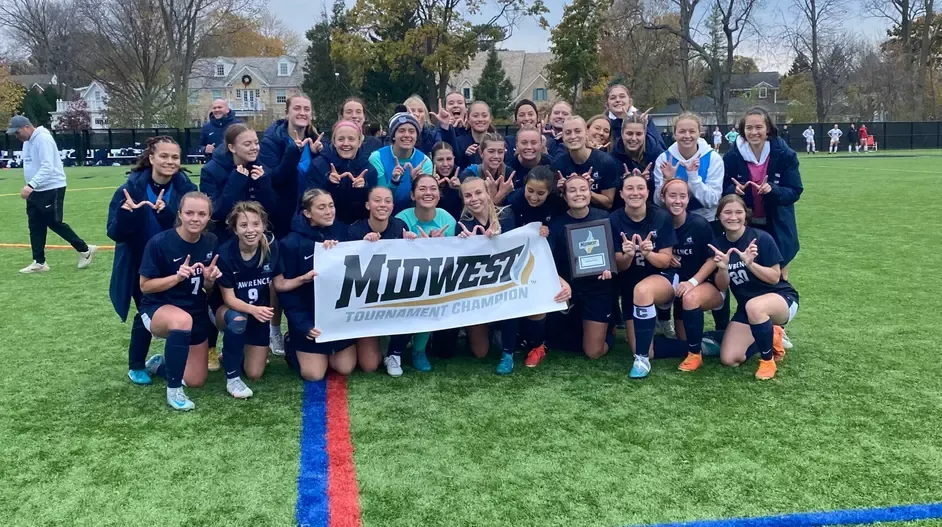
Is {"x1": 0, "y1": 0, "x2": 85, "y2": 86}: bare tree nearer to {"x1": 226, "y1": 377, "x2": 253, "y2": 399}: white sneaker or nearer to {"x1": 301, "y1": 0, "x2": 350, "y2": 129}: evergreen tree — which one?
{"x1": 301, "y1": 0, "x2": 350, "y2": 129}: evergreen tree

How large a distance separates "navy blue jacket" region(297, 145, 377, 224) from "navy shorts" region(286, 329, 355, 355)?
0.95 meters

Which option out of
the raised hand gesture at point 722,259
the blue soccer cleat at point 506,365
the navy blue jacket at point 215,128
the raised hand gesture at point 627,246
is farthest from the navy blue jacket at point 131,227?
the navy blue jacket at point 215,128

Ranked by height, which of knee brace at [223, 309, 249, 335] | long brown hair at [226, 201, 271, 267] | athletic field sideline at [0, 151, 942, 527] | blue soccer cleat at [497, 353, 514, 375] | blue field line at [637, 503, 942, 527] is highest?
long brown hair at [226, 201, 271, 267]

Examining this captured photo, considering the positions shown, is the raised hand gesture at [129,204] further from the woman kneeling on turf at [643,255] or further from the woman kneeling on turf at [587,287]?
the woman kneeling on turf at [643,255]

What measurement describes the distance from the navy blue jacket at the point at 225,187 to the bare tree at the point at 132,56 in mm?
39415

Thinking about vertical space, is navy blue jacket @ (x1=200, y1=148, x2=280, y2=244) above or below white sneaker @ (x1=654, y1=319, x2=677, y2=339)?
above

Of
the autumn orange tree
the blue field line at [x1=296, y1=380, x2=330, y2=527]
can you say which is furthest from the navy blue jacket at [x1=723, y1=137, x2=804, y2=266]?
the autumn orange tree

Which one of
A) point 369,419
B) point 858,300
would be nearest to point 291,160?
point 369,419

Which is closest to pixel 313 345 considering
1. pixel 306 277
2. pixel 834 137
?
pixel 306 277

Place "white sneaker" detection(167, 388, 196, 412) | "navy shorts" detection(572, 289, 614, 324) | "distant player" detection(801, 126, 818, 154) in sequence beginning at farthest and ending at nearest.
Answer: "distant player" detection(801, 126, 818, 154) → "navy shorts" detection(572, 289, 614, 324) → "white sneaker" detection(167, 388, 196, 412)

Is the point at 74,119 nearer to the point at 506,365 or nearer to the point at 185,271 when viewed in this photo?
the point at 185,271

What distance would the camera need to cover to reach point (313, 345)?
4809 millimetres

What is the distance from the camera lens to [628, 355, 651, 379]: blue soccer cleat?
472 cm

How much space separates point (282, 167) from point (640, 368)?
9.86 feet
